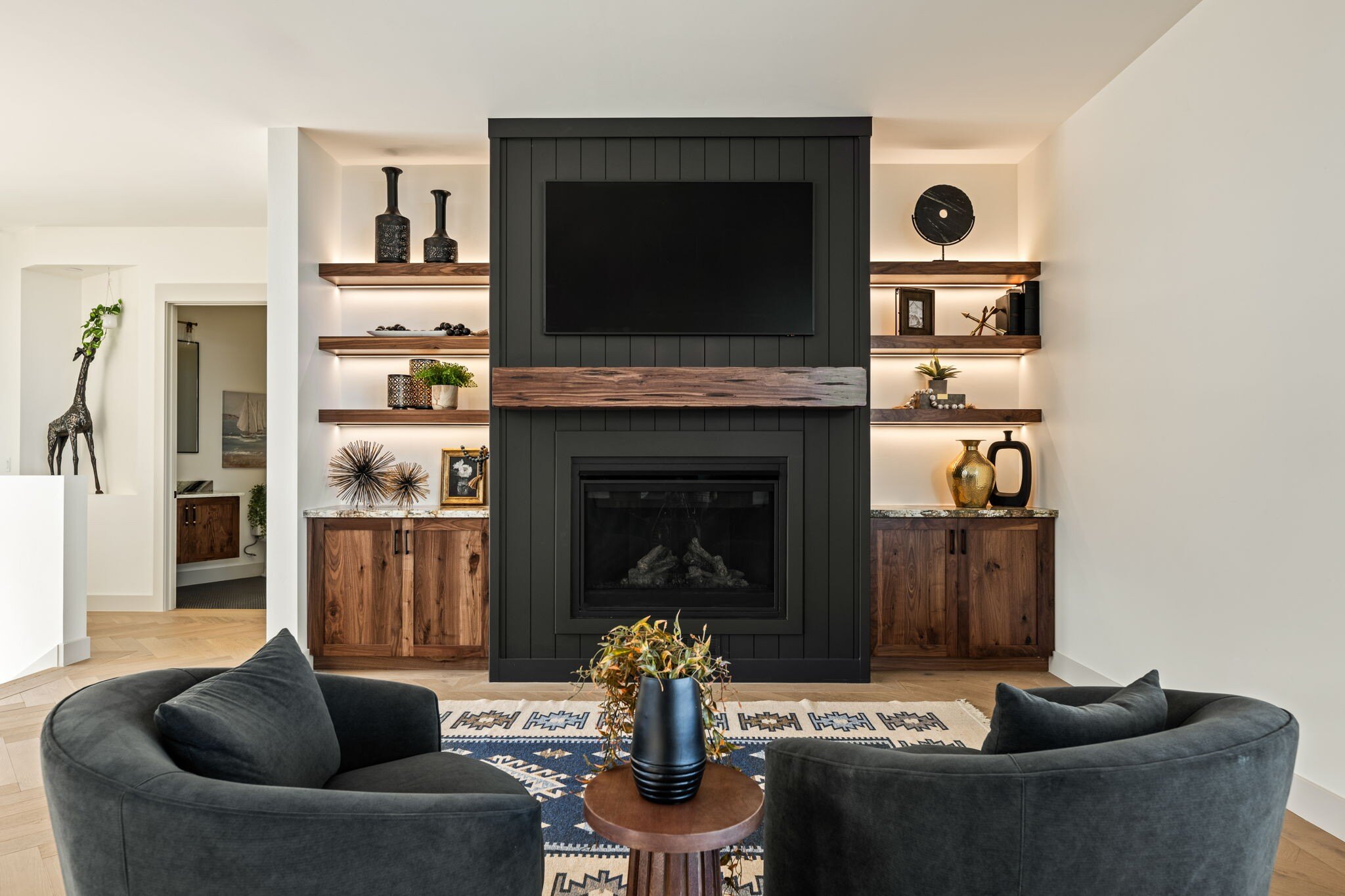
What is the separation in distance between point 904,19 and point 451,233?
2651 millimetres

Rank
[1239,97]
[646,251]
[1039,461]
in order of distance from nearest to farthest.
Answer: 1. [1239,97]
2. [646,251]
3. [1039,461]

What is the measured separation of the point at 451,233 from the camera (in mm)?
4633

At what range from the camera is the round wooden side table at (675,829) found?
54.8 inches

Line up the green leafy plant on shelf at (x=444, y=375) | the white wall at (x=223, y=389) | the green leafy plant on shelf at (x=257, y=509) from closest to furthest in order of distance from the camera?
the green leafy plant on shelf at (x=444, y=375), the white wall at (x=223, y=389), the green leafy plant on shelf at (x=257, y=509)

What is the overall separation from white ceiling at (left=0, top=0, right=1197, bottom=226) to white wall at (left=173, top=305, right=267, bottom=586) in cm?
277

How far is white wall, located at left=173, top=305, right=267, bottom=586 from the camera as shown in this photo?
720 cm

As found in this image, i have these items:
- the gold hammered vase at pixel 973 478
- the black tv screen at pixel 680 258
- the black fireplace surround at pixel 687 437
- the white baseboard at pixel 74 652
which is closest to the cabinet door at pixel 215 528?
the white baseboard at pixel 74 652

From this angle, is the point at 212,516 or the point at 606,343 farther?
the point at 212,516

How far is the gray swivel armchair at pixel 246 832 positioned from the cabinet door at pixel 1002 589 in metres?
3.36

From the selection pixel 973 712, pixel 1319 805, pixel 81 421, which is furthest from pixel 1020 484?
pixel 81 421

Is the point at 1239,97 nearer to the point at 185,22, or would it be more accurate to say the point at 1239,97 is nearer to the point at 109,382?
the point at 185,22

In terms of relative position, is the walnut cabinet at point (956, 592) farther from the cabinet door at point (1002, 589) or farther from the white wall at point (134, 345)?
the white wall at point (134, 345)

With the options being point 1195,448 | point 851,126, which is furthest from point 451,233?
point 1195,448

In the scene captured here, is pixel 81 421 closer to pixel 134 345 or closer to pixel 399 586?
pixel 134 345
